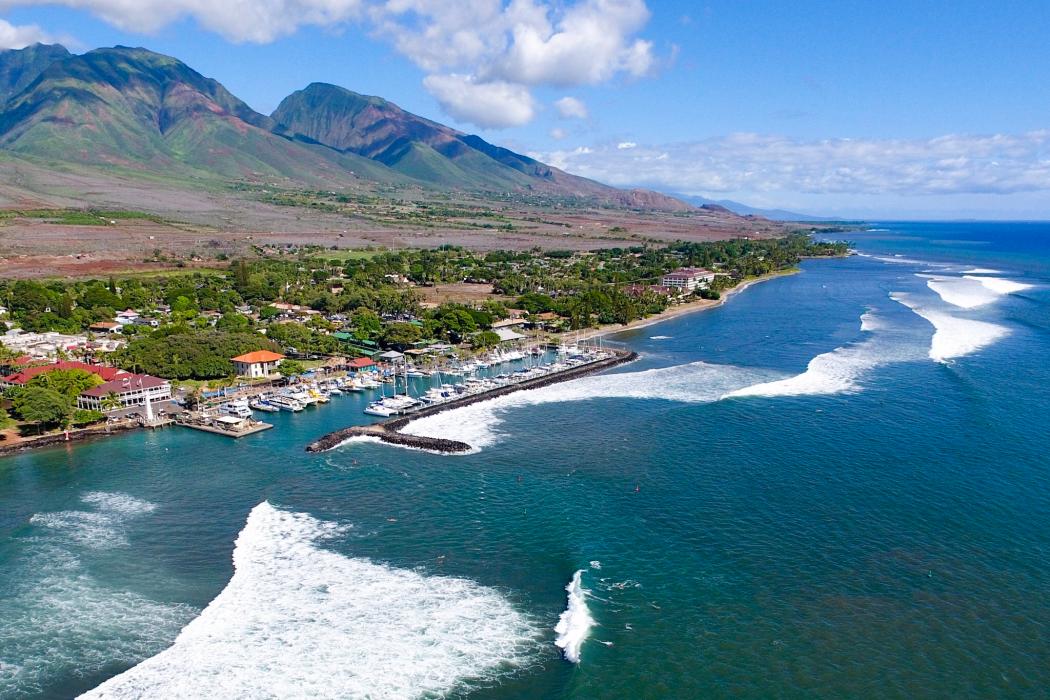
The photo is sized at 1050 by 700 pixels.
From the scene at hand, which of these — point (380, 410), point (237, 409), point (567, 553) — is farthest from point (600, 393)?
point (567, 553)

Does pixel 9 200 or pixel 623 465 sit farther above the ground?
pixel 9 200

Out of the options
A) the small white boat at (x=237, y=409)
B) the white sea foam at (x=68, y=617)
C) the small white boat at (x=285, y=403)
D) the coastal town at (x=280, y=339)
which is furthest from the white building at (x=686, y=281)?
the white sea foam at (x=68, y=617)

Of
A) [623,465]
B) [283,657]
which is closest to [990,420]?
[623,465]

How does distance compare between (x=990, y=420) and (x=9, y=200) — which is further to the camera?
(x=9, y=200)

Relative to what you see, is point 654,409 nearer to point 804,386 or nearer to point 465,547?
point 804,386

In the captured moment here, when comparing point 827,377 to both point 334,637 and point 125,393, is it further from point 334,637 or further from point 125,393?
point 125,393

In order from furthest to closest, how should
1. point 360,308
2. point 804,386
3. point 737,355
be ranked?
point 360,308, point 737,355, point 804,386

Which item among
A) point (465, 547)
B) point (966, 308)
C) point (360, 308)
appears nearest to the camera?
point (465, 547)

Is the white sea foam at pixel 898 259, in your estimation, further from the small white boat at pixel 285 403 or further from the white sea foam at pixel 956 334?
the small white boat at pixel 285 403
